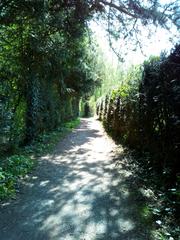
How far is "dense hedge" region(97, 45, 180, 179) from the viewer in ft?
21.6

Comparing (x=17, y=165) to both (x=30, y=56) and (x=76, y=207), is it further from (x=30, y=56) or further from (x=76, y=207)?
(x=30, y=56)

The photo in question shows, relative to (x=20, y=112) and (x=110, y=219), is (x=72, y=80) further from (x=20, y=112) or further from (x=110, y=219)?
(x=110, y=219)

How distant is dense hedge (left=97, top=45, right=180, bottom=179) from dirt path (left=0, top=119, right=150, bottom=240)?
3.27ft

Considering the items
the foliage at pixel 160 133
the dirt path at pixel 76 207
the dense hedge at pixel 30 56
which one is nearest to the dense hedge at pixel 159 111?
the foliage at pixel 160 133

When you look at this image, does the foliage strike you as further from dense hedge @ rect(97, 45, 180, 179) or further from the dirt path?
the dirt path

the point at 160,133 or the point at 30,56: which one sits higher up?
the point at 30,56

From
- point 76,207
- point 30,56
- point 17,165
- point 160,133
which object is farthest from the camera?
point 30,56

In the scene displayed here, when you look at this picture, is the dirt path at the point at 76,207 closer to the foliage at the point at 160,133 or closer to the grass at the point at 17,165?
the grass at the point at 17,165

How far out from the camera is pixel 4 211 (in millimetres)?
5441

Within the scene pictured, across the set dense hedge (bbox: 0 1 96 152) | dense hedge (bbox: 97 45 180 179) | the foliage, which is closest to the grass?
dense hedge (bbox: 0 1 96 152)

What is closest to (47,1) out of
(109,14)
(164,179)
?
(109,14)

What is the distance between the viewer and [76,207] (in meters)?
5.71

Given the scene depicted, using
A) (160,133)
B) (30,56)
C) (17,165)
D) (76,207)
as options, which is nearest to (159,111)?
(160,133)

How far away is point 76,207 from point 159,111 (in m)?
3.30
